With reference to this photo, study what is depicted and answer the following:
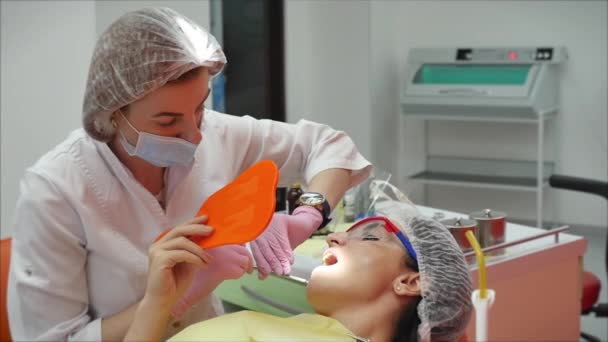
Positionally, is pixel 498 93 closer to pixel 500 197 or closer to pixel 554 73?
pixel 554 73

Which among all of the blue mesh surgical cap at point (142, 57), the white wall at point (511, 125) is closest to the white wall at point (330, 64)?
the white wall at point (511, 125)

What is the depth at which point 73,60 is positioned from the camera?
3.21 meters

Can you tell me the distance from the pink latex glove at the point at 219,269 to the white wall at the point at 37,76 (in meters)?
1.96

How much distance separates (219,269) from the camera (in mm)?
1347

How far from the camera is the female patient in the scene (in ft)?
4.74

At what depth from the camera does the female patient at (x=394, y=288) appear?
56.9 inches

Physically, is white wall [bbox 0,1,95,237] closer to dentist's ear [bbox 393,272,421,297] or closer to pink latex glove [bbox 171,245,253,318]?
pink latex glove [bbox 171,245,253,318]

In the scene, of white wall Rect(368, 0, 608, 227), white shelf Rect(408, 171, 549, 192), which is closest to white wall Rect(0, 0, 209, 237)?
white wall Rect(368, 0, 608, 227)

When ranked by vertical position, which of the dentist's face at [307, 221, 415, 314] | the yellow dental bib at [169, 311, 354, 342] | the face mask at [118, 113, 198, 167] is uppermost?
the face mask at [118, 113, 198, 167]

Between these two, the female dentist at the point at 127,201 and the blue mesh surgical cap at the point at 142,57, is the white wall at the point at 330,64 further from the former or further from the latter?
the blue mesh surgical cap at the point at 142,57

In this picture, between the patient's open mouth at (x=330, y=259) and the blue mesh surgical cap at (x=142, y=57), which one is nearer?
the blue mesh surgical cap at (x=142, y=57)

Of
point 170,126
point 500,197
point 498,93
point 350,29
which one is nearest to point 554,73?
point 498,93

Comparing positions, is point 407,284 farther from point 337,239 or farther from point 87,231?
point 87,231

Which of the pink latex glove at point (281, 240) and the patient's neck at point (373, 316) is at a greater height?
the pink latex glove at point (281, 240)
